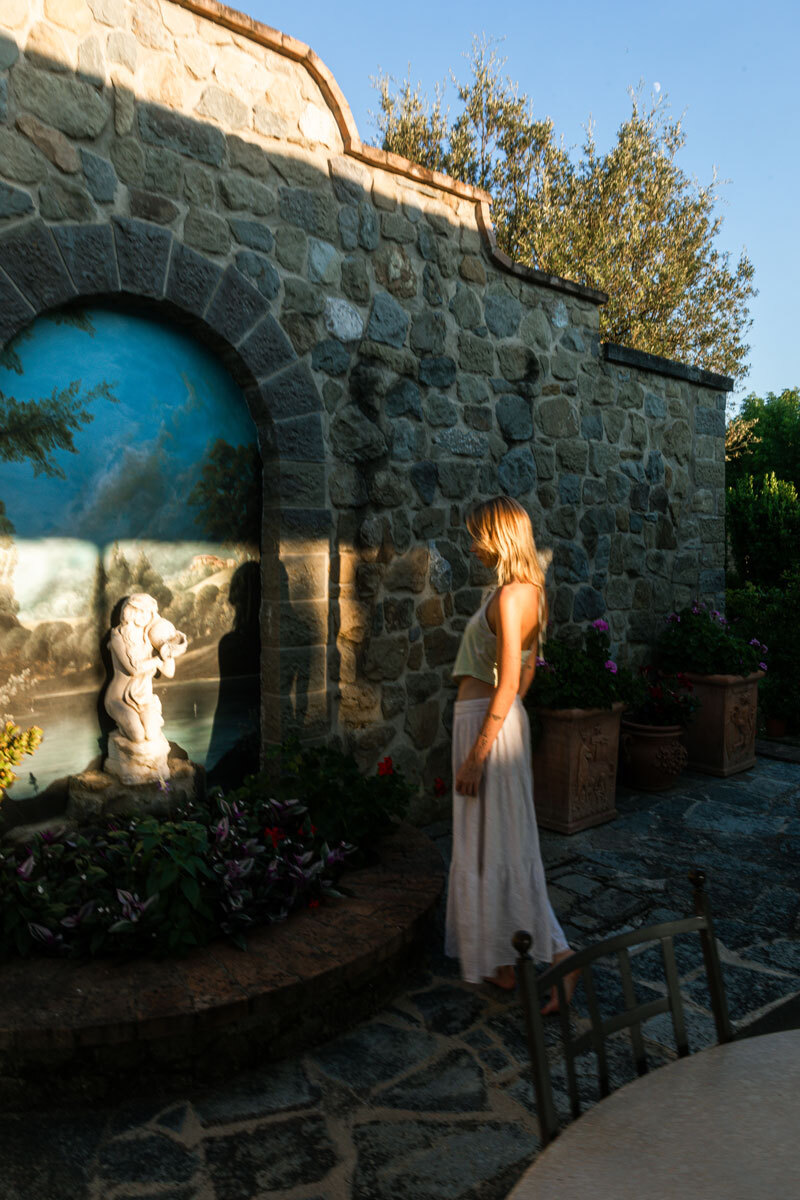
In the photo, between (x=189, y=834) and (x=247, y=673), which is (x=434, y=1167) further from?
(x=247, y=673)

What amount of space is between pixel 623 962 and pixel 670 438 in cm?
559

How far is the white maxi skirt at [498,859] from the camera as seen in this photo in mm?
2824

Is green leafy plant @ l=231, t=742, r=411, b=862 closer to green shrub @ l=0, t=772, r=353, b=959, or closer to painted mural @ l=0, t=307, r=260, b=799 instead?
green shrub @ l=0, t=772, r=353, b=959

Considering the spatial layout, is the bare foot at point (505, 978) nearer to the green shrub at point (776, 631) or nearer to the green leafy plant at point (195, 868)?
the green leafy plant at point (195, 868)

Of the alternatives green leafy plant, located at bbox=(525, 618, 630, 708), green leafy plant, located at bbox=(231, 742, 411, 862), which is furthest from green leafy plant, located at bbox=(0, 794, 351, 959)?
green leafy plant, located at bbox=(525, 618, 630, 708)

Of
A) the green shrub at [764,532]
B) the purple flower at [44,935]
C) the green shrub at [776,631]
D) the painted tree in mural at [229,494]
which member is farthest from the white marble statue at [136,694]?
the green shrub at [764,532]

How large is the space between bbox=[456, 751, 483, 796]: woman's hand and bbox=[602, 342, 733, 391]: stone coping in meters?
3.76

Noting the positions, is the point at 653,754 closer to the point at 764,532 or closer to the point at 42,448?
the point at 42,448

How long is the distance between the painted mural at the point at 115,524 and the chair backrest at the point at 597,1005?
8.43 ft

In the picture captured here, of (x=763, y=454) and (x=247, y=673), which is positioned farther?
(x=763, y=454)

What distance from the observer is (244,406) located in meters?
4.00

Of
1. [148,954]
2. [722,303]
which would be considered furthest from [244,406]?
[722,303]

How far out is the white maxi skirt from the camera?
2.82 meters

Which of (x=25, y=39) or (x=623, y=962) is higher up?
(x=25, y=39)
